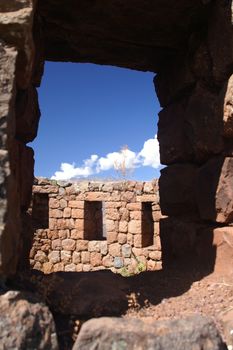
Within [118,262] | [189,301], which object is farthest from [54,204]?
[189,301]

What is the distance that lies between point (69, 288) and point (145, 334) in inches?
32.2

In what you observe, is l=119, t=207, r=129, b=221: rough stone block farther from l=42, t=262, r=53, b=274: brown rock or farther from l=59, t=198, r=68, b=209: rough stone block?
l=42, t=262, r=53, b=274: brown rock

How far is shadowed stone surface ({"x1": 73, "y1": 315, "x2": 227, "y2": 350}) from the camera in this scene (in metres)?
1.71

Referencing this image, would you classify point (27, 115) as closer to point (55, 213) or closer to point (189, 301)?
point (189, 301)

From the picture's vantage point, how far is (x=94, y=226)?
10.2m

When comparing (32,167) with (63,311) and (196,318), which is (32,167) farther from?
(196,318)

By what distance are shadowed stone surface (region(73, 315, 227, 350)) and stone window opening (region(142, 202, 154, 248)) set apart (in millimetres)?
7544

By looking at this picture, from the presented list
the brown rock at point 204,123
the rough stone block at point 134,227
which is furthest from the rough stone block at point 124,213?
the brown rock at point 204,123

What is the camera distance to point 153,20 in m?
3.15

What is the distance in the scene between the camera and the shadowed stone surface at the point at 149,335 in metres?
1.71

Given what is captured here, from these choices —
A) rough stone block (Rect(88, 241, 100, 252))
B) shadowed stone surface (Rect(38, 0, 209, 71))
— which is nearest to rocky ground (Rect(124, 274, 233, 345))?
shadowed stone surface (Rect(38, 0, 209, 71))

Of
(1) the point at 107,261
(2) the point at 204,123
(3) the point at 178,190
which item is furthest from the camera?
(1) the point at 107,261

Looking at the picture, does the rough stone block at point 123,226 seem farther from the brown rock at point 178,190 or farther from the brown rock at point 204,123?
the brown rock at point 204,123

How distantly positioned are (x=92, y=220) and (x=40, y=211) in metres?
1.37
